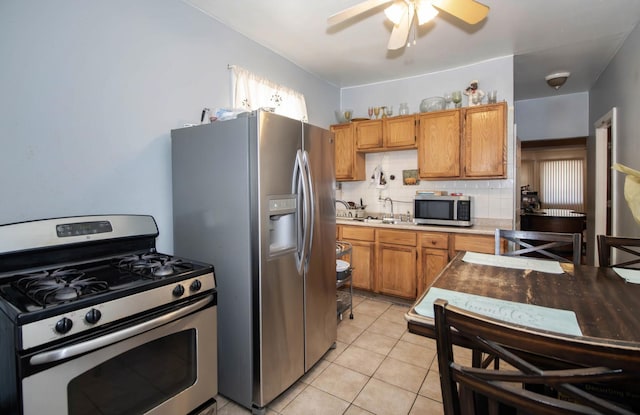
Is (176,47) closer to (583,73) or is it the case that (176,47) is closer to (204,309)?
(204,309)

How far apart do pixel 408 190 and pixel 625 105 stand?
2.22 metres

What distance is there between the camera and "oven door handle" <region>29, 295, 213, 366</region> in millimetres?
1028

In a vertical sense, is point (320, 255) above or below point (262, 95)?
below

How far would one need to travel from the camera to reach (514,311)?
3.59 ft

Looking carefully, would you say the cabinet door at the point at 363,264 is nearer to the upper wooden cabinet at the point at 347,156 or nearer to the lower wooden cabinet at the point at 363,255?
the lower wooden cabinet at the point at 363,255

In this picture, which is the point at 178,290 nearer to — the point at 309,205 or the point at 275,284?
the point at 275,284

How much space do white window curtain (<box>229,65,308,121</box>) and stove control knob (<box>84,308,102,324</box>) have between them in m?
1.89

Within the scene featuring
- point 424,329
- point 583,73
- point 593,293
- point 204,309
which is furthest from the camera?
point 583,73

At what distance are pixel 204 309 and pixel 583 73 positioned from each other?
5.08 metres

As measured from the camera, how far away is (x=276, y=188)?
71.9 inches

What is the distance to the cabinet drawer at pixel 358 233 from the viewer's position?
11.8 ft

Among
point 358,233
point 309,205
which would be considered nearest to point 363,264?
point 358,233

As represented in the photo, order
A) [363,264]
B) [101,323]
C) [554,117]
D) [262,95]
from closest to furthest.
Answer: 1. [101,323]
2. [262,95]
3. [363,264]
4. [554,117]

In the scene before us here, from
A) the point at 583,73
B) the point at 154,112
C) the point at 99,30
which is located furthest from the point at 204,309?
the point at 583,73
